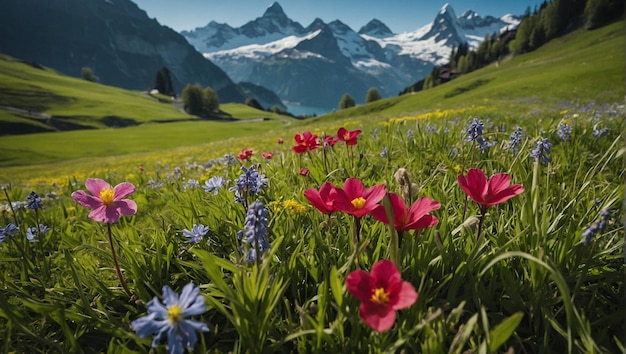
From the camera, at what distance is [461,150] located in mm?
3939

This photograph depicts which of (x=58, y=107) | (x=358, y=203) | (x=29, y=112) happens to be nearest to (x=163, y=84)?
(x=58, y=107)

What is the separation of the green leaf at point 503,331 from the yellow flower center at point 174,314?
1.13m

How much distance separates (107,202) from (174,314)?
38.6 inches

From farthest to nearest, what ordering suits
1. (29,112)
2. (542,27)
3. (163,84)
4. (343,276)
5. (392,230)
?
(163,84) → (542,27) → (29,112) → (343,276) → (392,230)

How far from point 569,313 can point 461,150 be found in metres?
2.93

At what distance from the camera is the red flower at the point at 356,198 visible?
1.51m

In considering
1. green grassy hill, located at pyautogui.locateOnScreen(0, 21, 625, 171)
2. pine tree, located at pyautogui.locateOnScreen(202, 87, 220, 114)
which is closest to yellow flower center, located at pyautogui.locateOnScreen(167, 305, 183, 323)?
green grassy hill, located at pyautogui.locateOnScreen(0, 21, 625, 171)

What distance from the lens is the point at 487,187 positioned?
5.31 ft

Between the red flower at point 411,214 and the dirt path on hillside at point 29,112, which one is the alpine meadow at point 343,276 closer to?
the red flower at point 411,214

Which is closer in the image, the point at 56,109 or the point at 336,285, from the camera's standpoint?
the point at 336,285

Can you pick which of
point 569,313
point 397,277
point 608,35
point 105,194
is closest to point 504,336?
point 569,313

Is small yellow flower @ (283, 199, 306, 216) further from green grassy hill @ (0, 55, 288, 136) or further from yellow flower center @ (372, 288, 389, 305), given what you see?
green grassy hill @ (0, 55, 288, 136)

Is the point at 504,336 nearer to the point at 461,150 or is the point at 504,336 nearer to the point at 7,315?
the point at 7,315

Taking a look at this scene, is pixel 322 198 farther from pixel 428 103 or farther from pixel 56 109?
pixel 56 109
